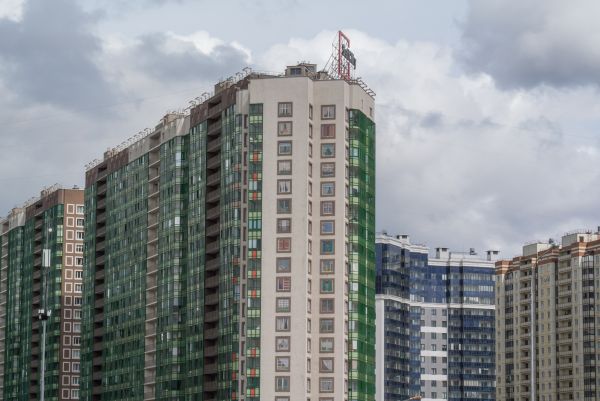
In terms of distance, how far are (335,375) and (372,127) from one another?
1299 inches

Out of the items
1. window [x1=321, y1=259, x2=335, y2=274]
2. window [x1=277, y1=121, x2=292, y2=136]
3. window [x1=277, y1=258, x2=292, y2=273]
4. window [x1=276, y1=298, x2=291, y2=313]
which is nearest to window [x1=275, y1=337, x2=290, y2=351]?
window [x1=276, y1=298, x2=291, y2=313]

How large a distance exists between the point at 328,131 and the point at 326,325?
24.2 metres

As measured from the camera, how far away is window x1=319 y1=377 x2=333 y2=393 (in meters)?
183

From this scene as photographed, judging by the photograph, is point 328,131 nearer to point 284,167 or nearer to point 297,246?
point 284,167

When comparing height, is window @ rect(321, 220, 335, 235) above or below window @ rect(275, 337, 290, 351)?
above

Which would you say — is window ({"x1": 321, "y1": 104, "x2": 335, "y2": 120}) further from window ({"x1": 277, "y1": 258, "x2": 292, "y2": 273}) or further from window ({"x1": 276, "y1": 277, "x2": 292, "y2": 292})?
window ({"x1": 276, "y1": 277, "x2": 292, "y2": 292})

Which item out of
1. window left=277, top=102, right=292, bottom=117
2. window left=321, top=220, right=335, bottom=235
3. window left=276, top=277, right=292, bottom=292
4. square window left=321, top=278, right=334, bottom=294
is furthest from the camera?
window left=277, top=102, right=292, bottom=117

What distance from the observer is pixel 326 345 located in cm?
18438

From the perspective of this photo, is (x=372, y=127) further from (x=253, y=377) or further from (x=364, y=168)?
(x=253, y=377)

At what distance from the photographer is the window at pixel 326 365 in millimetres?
183625

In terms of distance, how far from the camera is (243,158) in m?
190

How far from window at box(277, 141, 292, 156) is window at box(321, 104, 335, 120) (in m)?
5.78

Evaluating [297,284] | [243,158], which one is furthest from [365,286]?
[243,158]

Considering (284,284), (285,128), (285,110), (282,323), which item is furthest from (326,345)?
(285,110)
